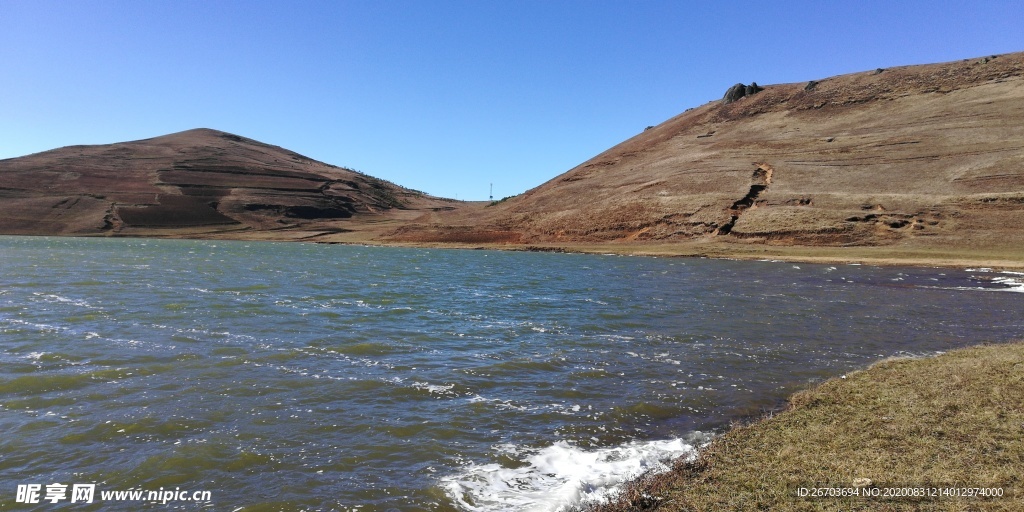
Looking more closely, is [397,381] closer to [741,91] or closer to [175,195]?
[741,91]

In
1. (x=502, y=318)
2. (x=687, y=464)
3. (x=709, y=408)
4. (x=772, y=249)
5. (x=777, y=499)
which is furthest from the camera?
(x=772, y=249)

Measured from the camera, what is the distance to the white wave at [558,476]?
21.9 ft

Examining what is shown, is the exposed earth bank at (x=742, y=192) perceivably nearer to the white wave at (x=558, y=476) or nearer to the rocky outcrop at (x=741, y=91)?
the rocky outcrop at (x=741, y=91)

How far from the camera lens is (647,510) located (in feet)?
19.3

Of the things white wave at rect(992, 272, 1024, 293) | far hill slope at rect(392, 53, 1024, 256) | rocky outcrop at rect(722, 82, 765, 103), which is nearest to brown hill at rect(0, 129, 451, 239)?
far hill slope at rect(392, 53, 1024, 256)

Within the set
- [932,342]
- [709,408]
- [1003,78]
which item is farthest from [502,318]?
[1003,78]

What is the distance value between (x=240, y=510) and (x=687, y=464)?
5457mm

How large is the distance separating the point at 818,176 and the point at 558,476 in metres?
76.6

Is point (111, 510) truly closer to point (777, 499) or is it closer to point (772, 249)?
point (777, 499)

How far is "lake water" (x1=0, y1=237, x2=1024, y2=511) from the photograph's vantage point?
7.30 m

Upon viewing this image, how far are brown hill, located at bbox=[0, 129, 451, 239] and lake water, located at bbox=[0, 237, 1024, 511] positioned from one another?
101m

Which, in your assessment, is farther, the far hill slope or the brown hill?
the brown hill

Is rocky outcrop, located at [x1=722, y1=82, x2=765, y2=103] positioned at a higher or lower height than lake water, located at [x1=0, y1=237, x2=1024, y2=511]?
higher

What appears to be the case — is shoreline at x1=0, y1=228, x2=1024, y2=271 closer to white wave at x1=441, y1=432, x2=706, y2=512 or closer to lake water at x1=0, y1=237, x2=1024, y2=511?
lake water at x1=0, y1=237, x2=1024, y2=511
